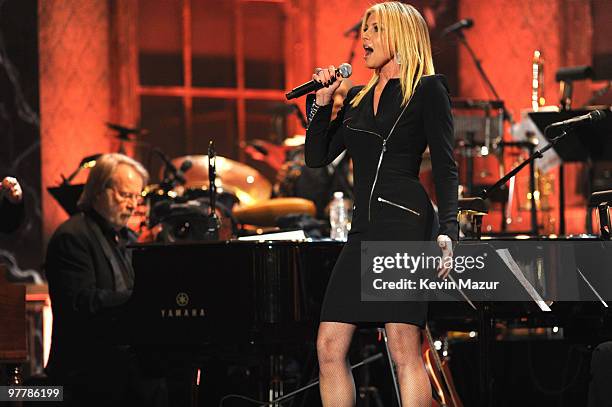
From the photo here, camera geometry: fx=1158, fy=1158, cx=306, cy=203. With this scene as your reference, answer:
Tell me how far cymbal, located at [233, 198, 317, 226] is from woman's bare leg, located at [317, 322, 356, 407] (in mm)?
2893

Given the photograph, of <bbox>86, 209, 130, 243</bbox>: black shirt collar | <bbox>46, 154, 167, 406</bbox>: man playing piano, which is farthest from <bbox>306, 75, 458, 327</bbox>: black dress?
<bbox>86, 209, 130, 243</bbox>: black shirt collar

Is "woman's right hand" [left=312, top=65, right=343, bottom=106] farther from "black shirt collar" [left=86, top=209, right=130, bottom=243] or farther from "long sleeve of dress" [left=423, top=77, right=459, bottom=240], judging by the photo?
"black shirt collar" [left=86, top=209, right=130, bottom=243]

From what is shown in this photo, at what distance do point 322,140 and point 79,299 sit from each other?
1577 mm

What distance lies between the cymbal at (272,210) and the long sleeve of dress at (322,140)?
8.67 ft

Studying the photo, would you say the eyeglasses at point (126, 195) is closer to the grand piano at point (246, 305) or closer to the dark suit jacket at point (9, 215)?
the dark suit jacket at point (9, 215)

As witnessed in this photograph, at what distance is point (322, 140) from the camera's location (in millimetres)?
3387

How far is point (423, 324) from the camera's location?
125 inches

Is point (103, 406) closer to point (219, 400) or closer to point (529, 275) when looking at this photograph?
point (219, 400)

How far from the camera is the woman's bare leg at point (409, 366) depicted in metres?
3.11

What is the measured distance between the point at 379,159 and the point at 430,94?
0.75ft

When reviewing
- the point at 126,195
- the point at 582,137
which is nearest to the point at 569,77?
the point at 582,137

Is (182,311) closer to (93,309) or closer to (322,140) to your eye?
(93,309)

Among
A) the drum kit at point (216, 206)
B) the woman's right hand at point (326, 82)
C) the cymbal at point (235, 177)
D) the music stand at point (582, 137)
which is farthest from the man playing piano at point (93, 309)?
the cymbal at point (235, 177)

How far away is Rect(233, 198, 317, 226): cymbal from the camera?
20.0 feet
